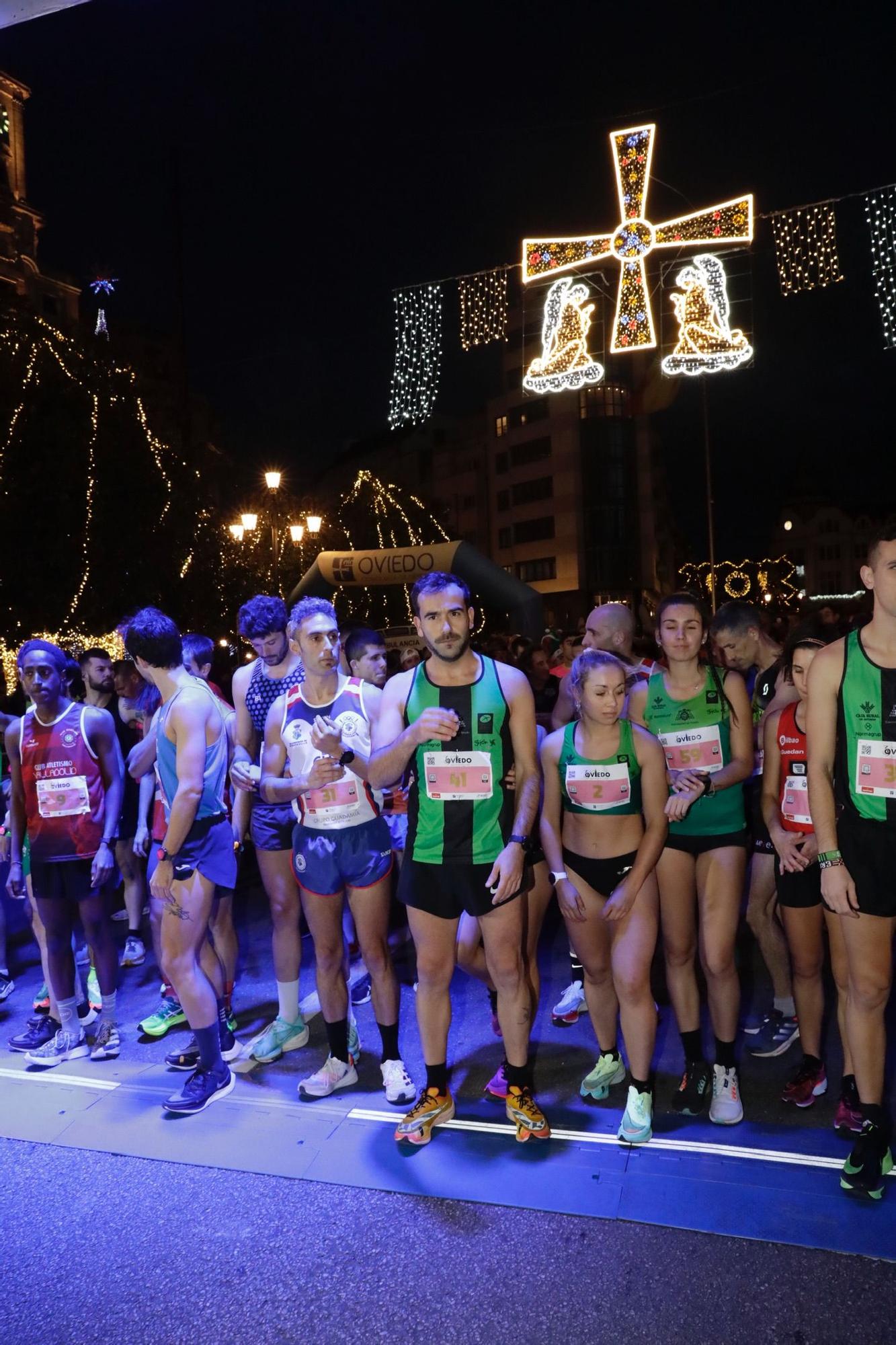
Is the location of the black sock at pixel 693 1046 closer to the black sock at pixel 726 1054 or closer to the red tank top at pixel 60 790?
the black sock at pixel 726 1054

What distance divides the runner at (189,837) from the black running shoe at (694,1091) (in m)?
1.98

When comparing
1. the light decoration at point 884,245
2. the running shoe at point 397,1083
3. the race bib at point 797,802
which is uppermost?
the light decoration at point 884,245

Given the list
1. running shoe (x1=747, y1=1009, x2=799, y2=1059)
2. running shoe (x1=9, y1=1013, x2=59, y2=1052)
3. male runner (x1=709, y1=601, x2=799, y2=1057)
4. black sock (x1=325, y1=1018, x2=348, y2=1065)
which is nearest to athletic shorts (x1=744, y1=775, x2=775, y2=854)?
male runner (x1=709, y1=601, x2=799, y2=1057)

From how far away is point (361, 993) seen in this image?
5.57 metres

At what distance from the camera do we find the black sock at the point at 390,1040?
4.17 m

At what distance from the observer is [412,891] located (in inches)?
144

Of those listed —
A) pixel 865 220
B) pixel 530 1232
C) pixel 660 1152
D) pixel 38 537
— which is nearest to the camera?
pixel 530 1232

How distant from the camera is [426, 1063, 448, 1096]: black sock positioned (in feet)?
12.4

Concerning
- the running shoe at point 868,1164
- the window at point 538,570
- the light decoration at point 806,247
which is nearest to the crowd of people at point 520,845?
the running shoe at point 868,1164

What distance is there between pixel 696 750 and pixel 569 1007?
1.83m

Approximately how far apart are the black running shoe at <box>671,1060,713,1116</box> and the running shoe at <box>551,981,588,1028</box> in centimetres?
101

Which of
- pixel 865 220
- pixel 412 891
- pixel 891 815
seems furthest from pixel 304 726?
pixel 865 220

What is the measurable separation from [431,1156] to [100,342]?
1649 cm

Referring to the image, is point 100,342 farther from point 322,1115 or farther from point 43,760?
point 322,1115
